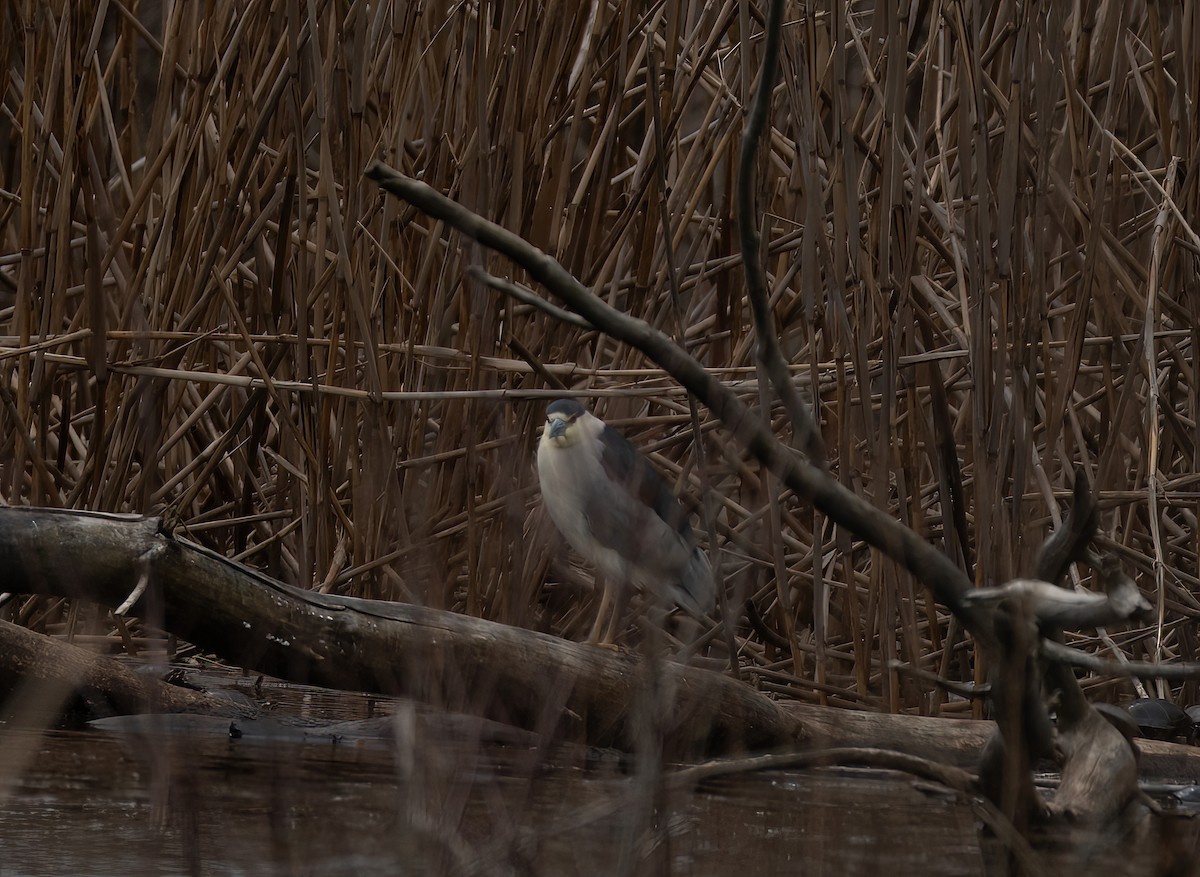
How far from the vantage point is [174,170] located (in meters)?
2.64

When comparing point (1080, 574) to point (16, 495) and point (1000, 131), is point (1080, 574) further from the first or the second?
point (16, 495)

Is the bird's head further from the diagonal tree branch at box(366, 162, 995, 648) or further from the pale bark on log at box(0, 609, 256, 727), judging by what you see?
the diagonal tree branch at box(366, 162, 995, 648)

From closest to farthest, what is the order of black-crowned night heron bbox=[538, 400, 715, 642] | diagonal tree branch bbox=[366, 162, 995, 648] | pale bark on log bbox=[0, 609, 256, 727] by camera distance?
diagonal tree branch bbox=[366, 162, 995, 648], pale bark on log bbox=[0, 609, 256, 727], black-crowned night heron bbox=[538, 400, 715, 642]

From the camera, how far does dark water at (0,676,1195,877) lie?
4.09ft

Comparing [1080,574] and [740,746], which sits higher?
[1080,574]

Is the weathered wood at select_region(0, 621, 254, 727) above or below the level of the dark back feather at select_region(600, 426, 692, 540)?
below

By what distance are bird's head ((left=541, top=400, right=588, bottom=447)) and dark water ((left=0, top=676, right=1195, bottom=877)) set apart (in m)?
0.91

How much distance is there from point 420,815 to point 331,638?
84 centimetres

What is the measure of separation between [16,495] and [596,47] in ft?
3.99

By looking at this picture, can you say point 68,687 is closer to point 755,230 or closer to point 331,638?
point 331,638

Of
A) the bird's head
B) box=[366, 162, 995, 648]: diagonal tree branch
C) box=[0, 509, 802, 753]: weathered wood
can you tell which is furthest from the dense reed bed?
box=[366, 162, 995, 648]: diagonal tree branch

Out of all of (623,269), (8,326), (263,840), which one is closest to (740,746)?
(263,840)

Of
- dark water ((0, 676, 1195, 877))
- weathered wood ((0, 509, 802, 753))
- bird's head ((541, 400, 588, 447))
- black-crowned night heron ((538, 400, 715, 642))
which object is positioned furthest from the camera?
bird's head ((541, 400, 588, 447))

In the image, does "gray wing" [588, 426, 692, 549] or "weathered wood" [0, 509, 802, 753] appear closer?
"weathered wood" [0, 509, 802, 753]
